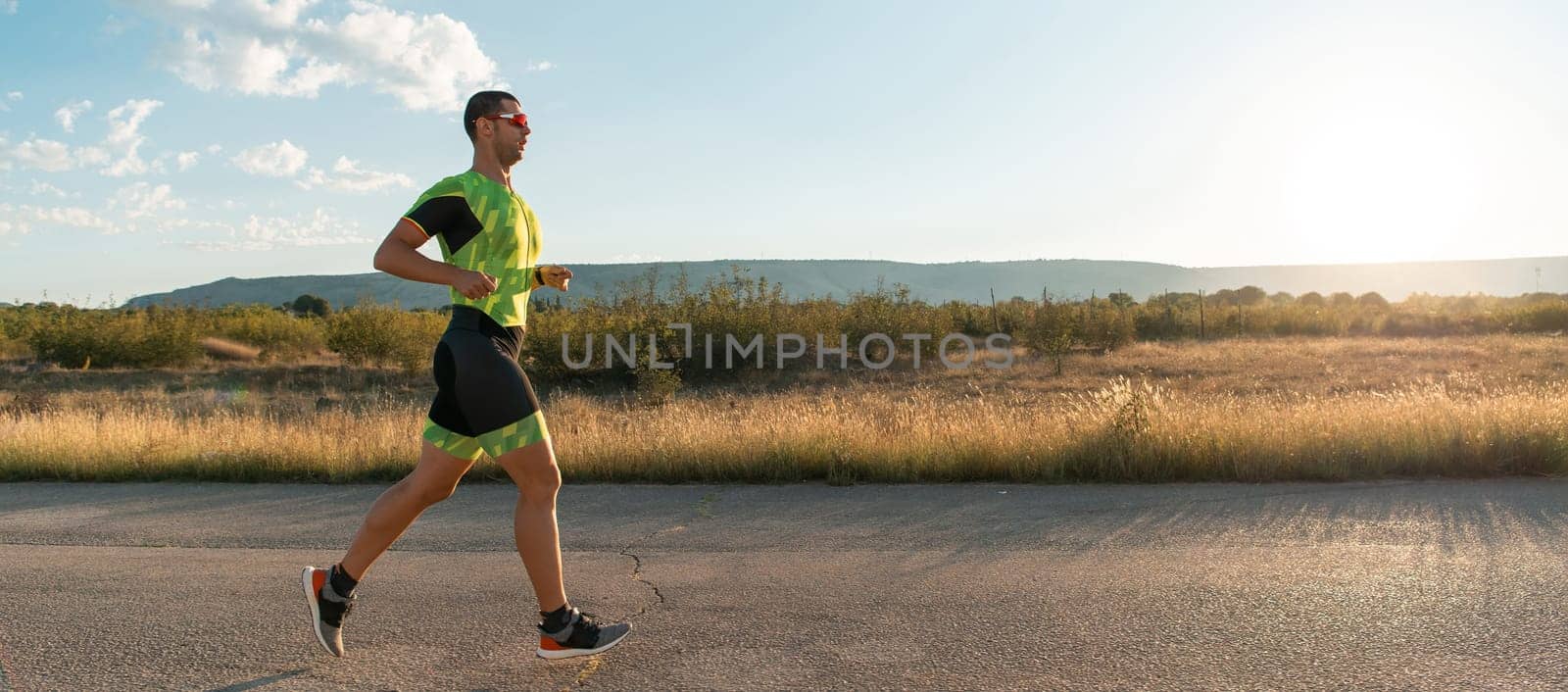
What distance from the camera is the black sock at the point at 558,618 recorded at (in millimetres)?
3551

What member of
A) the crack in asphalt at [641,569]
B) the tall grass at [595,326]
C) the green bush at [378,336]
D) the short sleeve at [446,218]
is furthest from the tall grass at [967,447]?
the green bush at [378,336]

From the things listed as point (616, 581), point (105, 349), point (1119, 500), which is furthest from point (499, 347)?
point (105, 349)

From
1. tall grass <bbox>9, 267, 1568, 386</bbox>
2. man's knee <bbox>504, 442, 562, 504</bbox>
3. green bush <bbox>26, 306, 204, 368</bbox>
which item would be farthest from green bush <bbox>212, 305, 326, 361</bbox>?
man's knee <bbox>504, 442, 562, 504</bbox>

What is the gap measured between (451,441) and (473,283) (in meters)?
0.65

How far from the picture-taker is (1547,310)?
4581 centimetres

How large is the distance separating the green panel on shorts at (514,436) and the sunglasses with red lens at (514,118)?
1.11 meters

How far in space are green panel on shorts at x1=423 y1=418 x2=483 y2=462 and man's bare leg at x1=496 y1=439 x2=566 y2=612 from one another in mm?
180

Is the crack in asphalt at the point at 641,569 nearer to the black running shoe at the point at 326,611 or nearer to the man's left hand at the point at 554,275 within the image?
the black running shoe at the point at 326,611

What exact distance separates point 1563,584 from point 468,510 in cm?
613

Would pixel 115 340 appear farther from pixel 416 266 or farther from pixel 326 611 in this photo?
pixel 416 266

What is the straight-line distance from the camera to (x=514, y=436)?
136 inches

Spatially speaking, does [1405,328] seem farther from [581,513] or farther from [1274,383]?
[581,513]

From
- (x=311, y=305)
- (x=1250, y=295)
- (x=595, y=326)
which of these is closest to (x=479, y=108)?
(x=595, y=326)

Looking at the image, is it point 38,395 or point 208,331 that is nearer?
point 38,395
